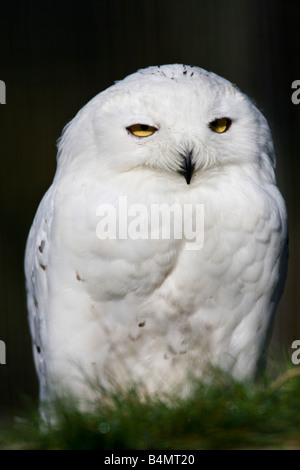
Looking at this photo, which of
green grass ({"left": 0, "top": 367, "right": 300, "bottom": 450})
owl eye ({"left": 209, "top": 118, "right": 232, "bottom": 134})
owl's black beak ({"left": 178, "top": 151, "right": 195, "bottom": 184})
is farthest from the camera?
owl eye ({"left": 209, "top": 118, "right": 232, "bottom": 134})

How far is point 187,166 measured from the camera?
2125mm

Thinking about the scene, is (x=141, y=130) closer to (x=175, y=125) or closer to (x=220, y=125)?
(x=175, y=125)

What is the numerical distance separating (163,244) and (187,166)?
234mm

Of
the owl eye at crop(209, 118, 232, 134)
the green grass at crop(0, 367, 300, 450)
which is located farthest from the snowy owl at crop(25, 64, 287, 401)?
the green grass at crop(0, 367, 300, 450)

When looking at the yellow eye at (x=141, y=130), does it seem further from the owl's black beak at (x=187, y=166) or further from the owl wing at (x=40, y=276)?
the owl wing at (x=40, y=276)

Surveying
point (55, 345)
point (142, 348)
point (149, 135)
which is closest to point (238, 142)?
point (149, 135)

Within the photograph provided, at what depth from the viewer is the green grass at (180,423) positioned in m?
1.67

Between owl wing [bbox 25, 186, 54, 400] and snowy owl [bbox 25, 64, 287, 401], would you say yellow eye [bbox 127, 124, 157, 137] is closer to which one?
snowy owl [bbox 25, 64, 287, 401]

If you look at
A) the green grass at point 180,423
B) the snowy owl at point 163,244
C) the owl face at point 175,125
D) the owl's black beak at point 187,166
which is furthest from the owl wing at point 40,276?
the green grass at point 180,423

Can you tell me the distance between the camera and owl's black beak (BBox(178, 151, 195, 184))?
6.97 ft

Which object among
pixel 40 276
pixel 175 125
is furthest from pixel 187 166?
pixel 40 276

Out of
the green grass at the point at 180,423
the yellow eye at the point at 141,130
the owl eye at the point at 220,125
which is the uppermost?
the owl eye at the point at 220,125

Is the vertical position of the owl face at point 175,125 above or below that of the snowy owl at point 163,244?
above

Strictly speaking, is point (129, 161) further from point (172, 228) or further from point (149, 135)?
point (172, 228)
